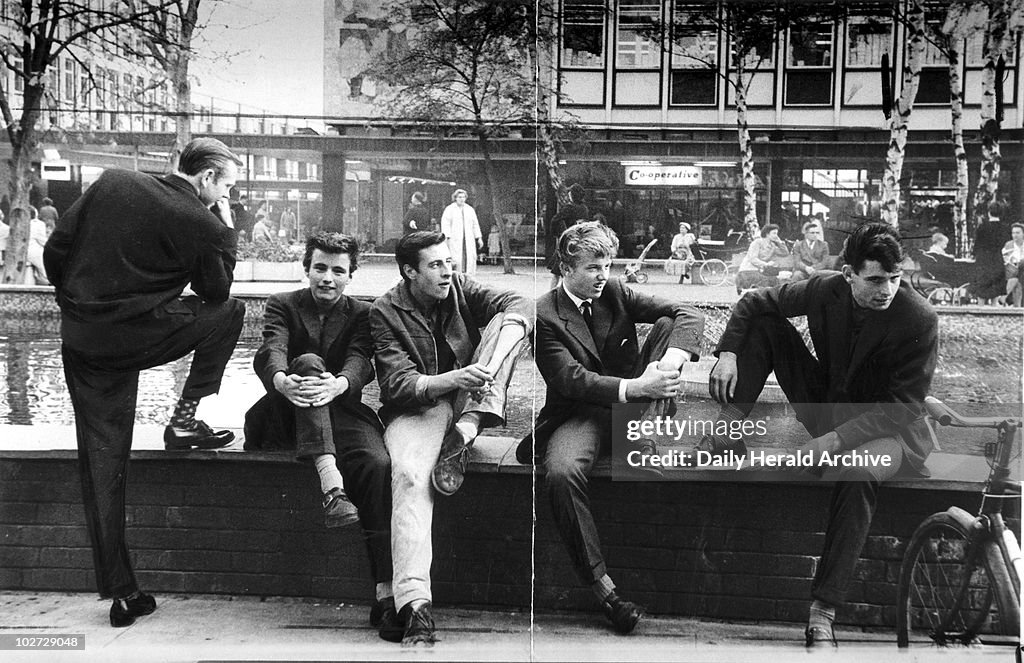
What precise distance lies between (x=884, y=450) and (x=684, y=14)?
93.0 inches

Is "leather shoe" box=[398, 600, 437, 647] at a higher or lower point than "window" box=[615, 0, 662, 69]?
lower

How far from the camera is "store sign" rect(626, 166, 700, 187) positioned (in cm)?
542

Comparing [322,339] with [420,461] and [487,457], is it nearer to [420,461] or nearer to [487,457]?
[420,461]

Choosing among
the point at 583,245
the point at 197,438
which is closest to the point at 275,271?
the point at 197,438

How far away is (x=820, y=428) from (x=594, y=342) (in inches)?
46.5

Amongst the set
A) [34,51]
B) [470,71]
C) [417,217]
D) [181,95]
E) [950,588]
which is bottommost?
[950,588]

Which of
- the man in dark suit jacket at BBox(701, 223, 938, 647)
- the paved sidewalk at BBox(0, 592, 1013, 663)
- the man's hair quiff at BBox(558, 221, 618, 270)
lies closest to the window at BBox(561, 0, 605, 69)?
the man's hair quiff at BBox(558, 221, 618, 270)

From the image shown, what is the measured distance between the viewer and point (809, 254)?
5340 millimetres

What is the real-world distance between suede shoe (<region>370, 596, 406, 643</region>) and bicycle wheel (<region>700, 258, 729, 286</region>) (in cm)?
220

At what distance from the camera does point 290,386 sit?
17.4 feet

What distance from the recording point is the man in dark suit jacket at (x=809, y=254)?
532cm

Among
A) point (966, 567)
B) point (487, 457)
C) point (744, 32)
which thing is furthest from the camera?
point (744, 32)

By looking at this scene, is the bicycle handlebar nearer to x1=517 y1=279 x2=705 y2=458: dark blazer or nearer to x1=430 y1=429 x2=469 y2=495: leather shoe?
x1=517 y1=279 x2=705 y2=458: dark blazer

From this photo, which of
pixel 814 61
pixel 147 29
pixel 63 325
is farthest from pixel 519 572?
pixel 147 29
